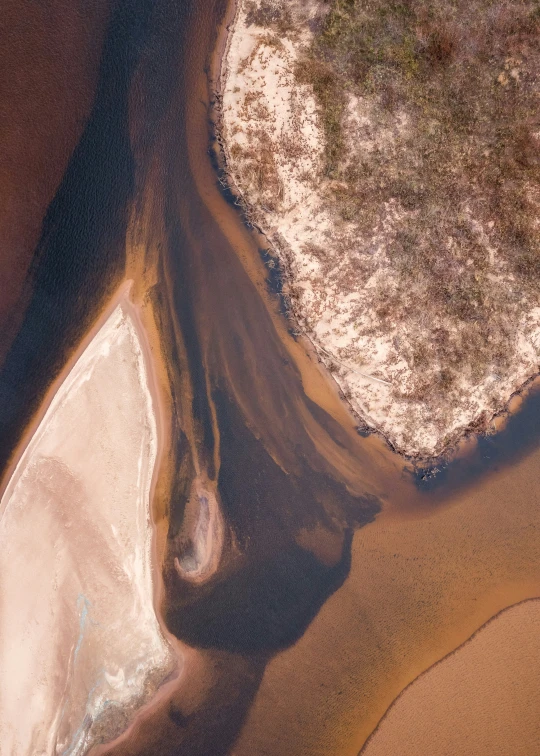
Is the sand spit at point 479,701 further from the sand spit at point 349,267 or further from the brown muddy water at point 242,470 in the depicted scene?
the sand spit at point 349,267

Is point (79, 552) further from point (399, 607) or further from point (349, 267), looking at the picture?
point (349, 267)

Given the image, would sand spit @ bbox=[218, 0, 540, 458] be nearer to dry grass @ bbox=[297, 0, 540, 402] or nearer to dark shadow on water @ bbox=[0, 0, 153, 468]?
dry grass @ bbox=[297, 0, 540, 402]

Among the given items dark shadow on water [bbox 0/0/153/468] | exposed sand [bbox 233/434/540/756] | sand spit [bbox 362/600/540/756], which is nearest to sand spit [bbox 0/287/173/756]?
dark shadow on water [bbox 0/0/153/468]

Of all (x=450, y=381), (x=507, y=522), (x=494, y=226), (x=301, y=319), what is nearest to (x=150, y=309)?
(x=301, y=319)

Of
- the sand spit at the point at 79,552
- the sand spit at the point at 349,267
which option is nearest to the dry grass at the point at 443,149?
the sand spit at the point at 349,267

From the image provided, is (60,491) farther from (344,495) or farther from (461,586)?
(461,586)
